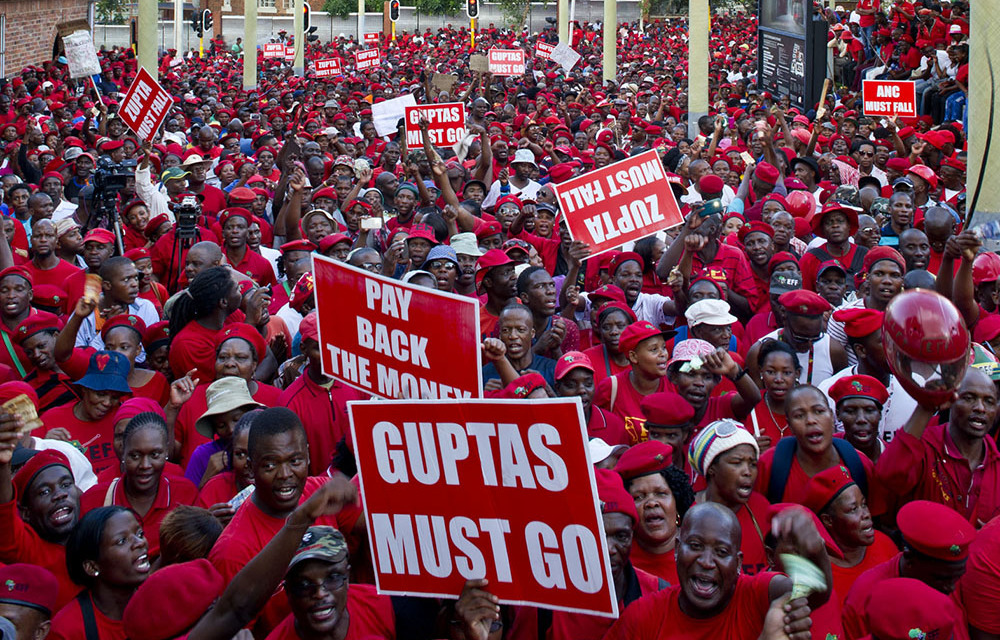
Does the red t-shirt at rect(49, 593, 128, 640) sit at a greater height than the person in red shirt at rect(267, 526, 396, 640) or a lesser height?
lesser

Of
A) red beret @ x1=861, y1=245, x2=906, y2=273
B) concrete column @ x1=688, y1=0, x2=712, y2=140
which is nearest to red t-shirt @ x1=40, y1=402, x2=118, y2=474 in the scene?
red beret @ x1=861, y1=245, x2=906, y2=273

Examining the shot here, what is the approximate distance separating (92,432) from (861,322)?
3555 mm

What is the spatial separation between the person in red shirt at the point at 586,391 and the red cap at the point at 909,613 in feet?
7.58

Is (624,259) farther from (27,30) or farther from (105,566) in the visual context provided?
(27,30)

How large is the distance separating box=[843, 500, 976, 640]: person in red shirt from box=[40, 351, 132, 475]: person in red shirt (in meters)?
3.35

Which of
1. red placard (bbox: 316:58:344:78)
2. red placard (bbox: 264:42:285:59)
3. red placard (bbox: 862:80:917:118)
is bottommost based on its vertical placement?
red placard (bbox: 862:80:917:118)

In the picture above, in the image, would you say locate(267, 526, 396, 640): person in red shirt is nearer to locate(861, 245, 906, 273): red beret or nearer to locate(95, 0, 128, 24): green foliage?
locate(861, 245, 906, 273): red beret

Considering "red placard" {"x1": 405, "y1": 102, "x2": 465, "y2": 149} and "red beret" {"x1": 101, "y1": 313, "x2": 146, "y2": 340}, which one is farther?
"red placard" {"x1": 405, "y1": 102, "x2": 465, "y2": 149}

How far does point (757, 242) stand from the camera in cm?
805

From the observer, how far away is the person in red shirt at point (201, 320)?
21.4 ft

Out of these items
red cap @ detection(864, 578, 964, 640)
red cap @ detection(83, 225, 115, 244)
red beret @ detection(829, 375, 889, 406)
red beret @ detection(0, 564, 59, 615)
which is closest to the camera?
red cap @ detection(864, 578, 964, 640)

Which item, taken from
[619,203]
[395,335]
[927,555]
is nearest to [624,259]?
[619,203]

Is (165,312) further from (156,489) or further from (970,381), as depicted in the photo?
(970,381)

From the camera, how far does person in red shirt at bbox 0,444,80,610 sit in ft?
14.3
